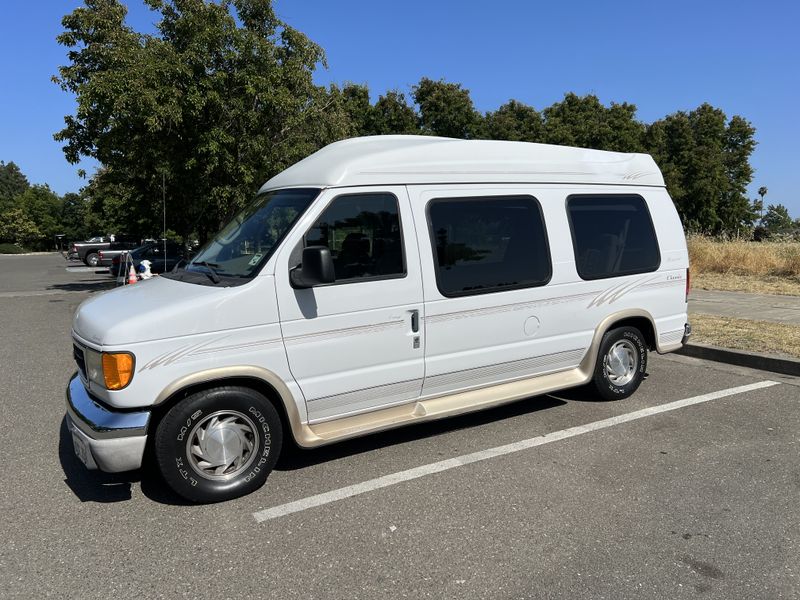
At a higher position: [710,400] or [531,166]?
[531,166]

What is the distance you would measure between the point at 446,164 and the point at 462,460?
222 cm

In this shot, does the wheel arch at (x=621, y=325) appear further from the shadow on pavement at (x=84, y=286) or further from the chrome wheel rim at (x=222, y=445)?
the shadow on pavement at (x=84, y=286)

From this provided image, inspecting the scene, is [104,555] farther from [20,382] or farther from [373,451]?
[20,382]

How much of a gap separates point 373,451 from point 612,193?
322 centimetres

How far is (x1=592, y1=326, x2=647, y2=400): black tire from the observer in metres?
5.53

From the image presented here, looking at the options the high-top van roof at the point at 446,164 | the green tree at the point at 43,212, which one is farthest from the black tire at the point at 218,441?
the green tree at the point at 43,212

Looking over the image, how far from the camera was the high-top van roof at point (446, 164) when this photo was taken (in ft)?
13.8

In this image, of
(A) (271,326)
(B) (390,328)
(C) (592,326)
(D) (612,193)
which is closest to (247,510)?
(A) (271,326)

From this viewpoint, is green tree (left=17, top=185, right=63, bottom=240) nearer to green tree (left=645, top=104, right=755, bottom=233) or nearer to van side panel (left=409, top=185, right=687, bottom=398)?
green tree (left=645, top=104, right=755, bottom=233)

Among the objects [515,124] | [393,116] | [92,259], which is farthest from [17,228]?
[515,124]

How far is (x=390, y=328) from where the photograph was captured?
4168 mm

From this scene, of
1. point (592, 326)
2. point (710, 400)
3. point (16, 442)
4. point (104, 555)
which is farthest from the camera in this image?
point (710, 400)

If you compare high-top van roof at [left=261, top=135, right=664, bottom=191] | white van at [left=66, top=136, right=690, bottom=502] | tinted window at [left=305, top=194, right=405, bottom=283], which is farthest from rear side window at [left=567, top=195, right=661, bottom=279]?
tinted window at [left=305, top=194, right=405, bottom=283]

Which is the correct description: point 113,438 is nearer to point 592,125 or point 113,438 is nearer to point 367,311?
point 367,311
